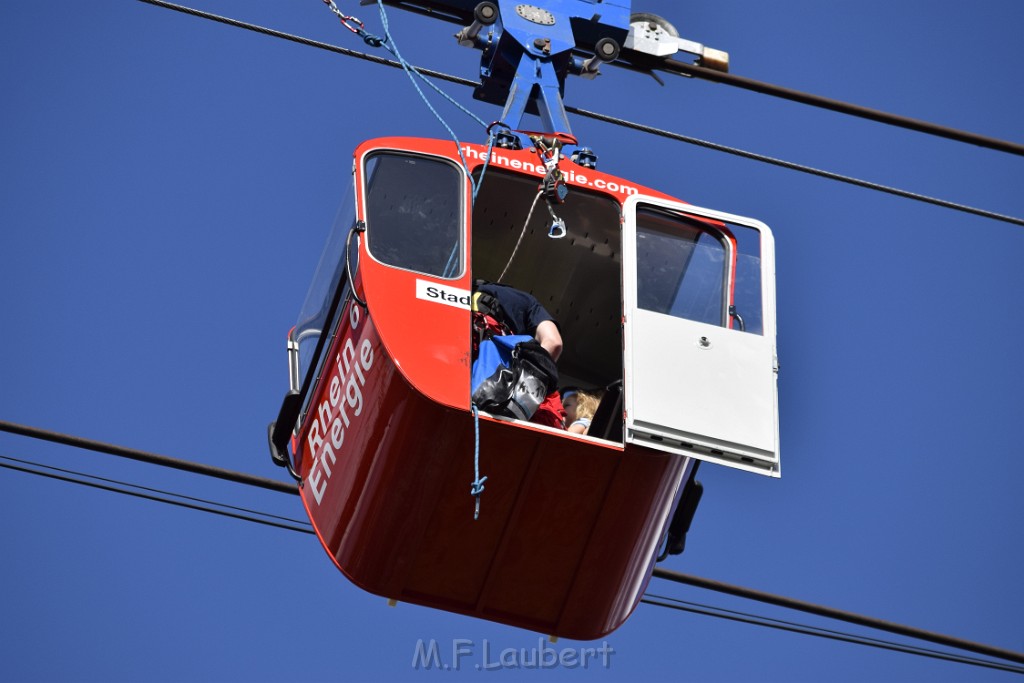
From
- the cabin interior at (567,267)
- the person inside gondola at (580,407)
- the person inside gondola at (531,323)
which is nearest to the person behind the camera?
the person inside gondola at (531,323)

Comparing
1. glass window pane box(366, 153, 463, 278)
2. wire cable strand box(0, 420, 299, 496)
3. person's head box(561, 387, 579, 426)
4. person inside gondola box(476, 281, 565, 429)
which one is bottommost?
wire cable strand box(0, 420, 299, 496)

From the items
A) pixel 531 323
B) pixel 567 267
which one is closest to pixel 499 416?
pixel 531 323

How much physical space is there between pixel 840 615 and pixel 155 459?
3.85 m

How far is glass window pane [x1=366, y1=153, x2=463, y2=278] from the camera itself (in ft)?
31.0

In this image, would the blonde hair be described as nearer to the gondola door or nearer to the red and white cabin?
the red and white cabin

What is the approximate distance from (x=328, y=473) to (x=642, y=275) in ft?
5.85

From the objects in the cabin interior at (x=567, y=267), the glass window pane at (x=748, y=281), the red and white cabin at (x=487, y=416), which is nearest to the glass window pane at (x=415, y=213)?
the red and white cabin at (x=487, y=416)

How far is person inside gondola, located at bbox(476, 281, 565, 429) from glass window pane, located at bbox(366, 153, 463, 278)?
49cm

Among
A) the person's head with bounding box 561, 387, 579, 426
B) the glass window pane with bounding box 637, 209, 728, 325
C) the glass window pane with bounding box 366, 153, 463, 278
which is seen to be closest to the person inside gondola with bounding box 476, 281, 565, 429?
the person's head with bounding box 561, 387, 579, 426

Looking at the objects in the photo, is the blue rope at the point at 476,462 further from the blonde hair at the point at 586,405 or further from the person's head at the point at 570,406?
the blonde hair at the point at 586,405

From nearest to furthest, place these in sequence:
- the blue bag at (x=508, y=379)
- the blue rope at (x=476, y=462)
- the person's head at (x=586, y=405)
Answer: the blue rope at (x=476, y=462), the blue bag at (x=508, y=379), the person's head at (x=586, y=405)

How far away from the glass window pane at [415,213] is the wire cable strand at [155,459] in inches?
58.0

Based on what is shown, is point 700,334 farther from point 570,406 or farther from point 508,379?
point 570,406

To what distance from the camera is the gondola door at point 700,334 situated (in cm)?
888
